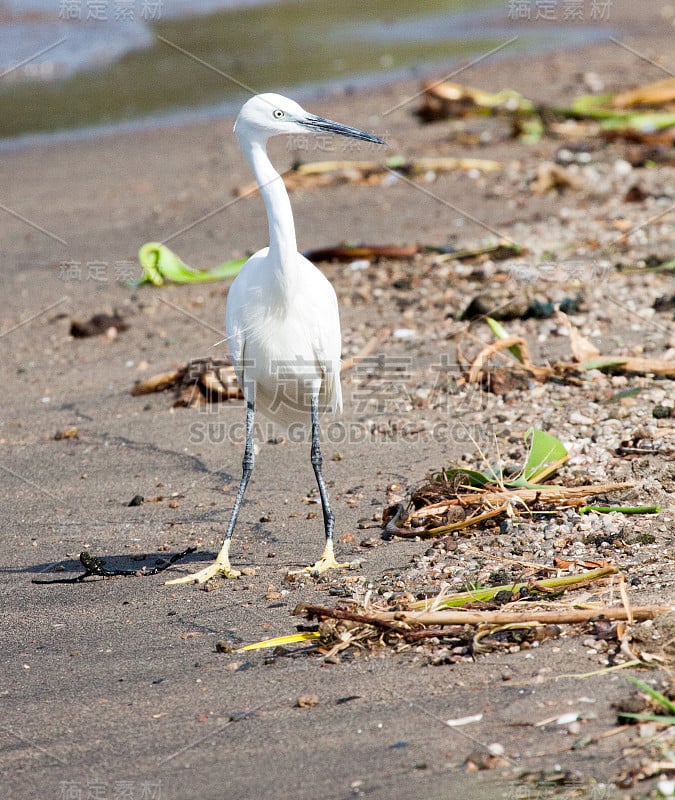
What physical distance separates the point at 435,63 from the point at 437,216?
8.48 meters

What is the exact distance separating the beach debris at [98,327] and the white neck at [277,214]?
3.29 metres

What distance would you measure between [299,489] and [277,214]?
157 cm

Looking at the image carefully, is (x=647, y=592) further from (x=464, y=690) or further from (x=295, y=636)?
(x=295, y=636)

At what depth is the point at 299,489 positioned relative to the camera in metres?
5.34

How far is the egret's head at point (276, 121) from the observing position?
14.6ft

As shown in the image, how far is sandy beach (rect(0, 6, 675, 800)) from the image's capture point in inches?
116

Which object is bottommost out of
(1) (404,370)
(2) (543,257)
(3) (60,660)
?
(3) (60,660)

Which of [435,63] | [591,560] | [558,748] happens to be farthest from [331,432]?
[435,63]

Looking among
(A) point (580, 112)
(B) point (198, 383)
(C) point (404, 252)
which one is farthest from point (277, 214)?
(A) point (580, 112)

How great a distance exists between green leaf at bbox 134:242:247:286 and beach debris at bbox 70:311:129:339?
0.50 m

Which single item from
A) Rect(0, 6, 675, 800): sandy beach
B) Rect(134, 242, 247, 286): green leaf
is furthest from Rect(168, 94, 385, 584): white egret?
Rect(134, 242, 247, 286): green leaf

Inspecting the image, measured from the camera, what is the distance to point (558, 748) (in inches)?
108

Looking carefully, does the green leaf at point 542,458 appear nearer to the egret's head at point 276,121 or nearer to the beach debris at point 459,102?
the egret's head at point 276,121

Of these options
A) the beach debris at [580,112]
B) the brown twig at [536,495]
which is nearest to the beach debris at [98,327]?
the brown twig at [536,495]
